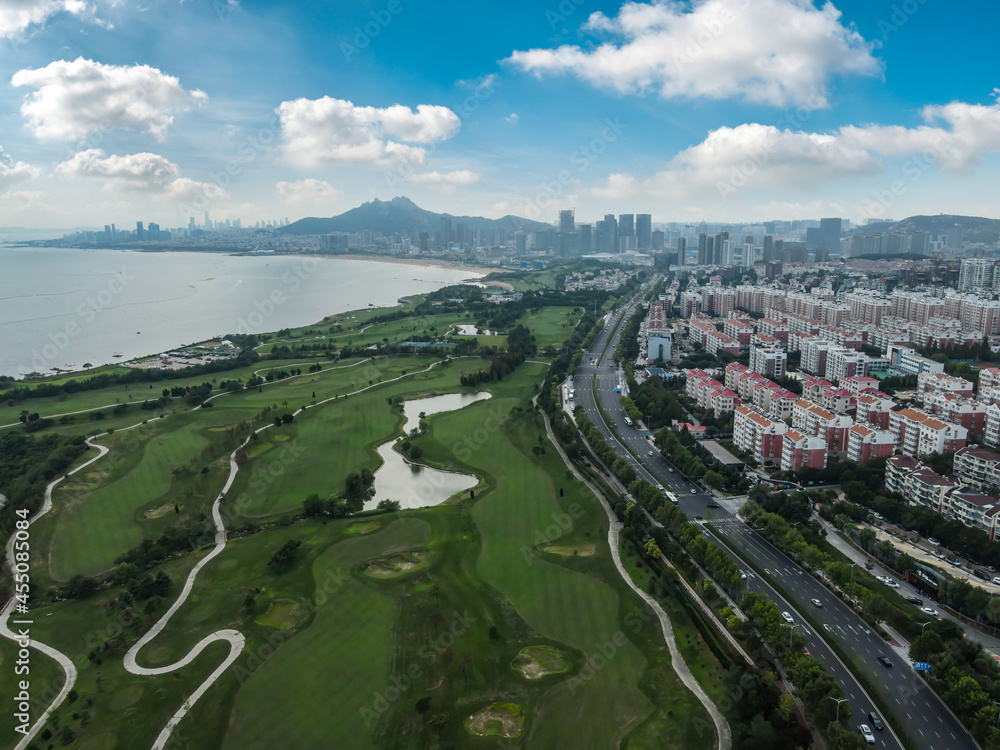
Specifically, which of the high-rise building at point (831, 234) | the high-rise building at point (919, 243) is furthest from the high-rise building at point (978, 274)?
the high-rise building at point (831, 234)

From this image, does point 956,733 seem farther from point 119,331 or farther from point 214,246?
point 214,246

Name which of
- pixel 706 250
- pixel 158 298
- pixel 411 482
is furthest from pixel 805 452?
pixel 706 250

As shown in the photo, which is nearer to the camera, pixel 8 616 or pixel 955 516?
pixel 8 616

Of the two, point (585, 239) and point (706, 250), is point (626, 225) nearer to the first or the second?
point (585, 239)

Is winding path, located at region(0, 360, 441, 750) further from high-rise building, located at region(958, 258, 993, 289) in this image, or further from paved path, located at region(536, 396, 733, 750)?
high-rise building, located at region(958, 258, 993, 289)

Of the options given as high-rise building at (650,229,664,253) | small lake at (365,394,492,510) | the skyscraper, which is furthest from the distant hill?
small lake at (365,394,492,510)

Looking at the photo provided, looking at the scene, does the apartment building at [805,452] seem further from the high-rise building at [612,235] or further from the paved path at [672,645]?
the high-rise building at [612,235]

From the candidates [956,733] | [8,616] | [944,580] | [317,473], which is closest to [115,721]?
[8,616]
